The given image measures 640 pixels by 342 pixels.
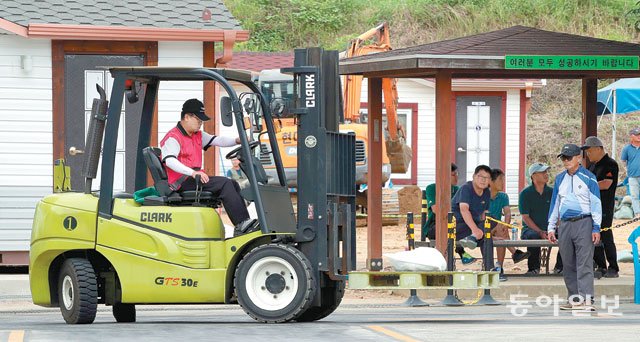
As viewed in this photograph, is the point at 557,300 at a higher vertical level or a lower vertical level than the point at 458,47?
lower

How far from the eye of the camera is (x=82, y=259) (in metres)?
12.5

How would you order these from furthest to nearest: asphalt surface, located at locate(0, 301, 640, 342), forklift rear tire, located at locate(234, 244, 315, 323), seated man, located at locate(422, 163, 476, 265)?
seated man, located at locate(422, 163, 476, 265) → forklift rear tire, located at locate(234, 244, 315, 323) → asphalt surface, located at locate(0, 301, 640, 342)

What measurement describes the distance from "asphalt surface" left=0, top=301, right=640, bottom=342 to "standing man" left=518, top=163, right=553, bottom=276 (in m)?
2.73

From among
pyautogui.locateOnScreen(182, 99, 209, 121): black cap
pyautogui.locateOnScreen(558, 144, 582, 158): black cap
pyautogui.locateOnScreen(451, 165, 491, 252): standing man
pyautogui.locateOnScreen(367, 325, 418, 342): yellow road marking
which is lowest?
pyautogui.locateOnScreen(367, 325, 418, 342): yellow road marking

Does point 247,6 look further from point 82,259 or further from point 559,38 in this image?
point 82,259

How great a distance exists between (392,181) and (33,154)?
50.5ft

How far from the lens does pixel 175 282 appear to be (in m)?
12.1

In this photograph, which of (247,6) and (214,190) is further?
(247,6)

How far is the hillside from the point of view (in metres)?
45.3

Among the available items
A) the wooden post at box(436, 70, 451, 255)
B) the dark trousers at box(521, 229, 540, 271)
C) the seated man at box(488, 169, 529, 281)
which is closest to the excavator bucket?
the seated man at box(488, 169, 529, 281)

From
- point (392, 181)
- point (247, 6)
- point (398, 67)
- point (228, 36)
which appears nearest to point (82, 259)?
point (398, 67)

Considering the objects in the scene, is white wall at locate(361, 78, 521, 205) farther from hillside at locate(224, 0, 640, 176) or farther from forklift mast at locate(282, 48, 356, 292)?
forklift mast at locate(282, 48, 356, 292)

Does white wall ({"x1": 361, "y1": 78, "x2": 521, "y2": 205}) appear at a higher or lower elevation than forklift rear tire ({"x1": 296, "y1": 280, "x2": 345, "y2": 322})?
higher

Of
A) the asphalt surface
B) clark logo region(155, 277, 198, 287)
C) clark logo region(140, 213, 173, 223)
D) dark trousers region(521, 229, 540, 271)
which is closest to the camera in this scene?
the asphalt surface
